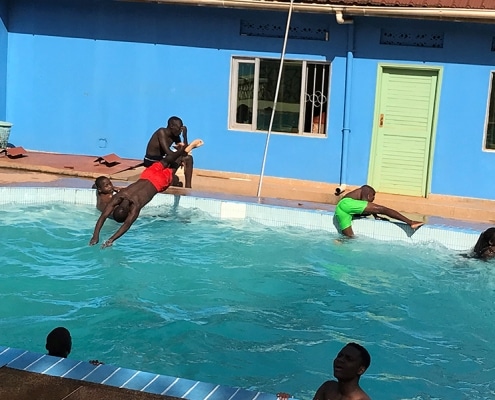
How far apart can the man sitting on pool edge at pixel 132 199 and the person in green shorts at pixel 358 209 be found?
88.9 inches

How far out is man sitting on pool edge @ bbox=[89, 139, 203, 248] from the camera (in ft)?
32.1

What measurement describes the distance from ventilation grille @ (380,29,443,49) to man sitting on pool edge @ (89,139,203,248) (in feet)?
15.3

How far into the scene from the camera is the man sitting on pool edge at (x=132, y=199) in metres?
9.79

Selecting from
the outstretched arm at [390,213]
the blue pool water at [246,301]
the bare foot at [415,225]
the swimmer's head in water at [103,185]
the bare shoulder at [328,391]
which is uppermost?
the swimmer's head in water at [103,185]

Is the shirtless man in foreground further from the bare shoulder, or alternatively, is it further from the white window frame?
the white window frame

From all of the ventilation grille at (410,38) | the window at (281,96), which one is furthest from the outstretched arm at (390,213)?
the ventilation grille at (410,38)

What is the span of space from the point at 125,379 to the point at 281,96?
406 inches

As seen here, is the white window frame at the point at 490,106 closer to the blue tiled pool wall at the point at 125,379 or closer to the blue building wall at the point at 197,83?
the blue building wall at the point at 197,83

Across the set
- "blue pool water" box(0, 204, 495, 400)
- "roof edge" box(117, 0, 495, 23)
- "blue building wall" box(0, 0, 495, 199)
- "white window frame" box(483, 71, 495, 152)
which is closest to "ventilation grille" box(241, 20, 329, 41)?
"blue building wall" box(0, 0, 495, 199)

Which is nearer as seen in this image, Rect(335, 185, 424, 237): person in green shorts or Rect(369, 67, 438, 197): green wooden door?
Rect(335, 185, 424, 237): person in green shorts

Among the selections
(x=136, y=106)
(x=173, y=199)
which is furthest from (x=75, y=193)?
(x=136, y=106)

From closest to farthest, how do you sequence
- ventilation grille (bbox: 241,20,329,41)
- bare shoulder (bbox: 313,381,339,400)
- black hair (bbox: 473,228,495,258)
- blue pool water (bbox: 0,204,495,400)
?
bare shoulder (bbox: 313,381,339,400) → blue pool water (bbox: 0,204,495,400) → black hair (bbox: 473,228,495,258) → ventilation grille (bbox: 241,20,329,41)

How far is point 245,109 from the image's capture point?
15.2 metres

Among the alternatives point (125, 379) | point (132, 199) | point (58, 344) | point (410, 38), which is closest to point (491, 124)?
point (410, 38)
